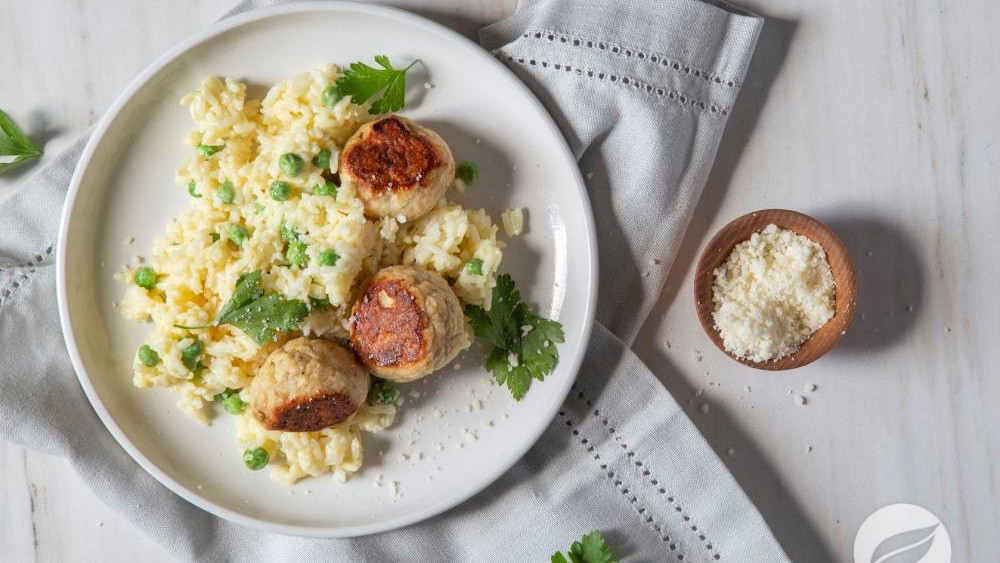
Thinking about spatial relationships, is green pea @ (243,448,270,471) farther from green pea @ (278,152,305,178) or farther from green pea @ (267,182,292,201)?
green pea @ (278,152,305,178)

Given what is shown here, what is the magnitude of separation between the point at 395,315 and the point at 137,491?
1.82 meters

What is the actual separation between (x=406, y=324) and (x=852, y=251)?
2502mm

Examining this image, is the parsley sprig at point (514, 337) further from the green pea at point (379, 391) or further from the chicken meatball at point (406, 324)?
the green pea at point (379, 391)

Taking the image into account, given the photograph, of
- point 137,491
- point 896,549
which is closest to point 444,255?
point 137,491

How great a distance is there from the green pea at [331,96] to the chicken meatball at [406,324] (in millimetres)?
811

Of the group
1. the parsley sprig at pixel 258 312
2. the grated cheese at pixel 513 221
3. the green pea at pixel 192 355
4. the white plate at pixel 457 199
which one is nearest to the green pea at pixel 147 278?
the white plate at pixel 457 199

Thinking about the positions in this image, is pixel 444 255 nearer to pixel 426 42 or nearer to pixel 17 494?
pixel 426 42

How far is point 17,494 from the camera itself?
431 centimetres

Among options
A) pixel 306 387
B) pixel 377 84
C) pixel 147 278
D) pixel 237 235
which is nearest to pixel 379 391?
pixel 306 387

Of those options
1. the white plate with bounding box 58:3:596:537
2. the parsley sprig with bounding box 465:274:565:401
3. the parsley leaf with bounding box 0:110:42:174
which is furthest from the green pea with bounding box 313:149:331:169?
the parsley leaf with bounding box 0:110:42:174

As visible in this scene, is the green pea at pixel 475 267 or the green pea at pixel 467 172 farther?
the green pea at pixel 467 172

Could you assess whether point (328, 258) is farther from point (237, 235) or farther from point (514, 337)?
point (514, 337)

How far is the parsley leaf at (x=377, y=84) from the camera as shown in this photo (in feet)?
12.2

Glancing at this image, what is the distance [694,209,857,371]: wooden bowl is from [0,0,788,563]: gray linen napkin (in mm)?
219
